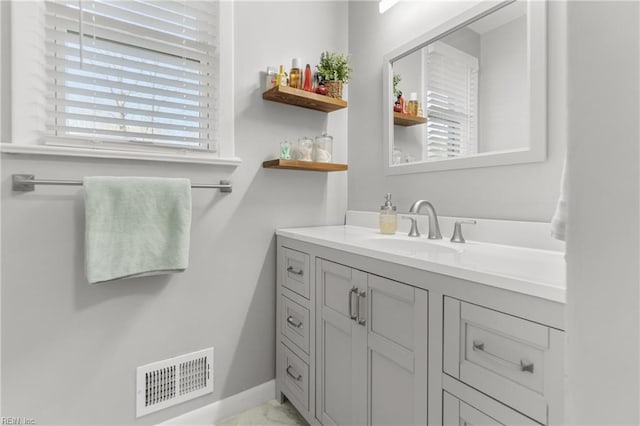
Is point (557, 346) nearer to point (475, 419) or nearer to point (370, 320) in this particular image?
point (475, 419)

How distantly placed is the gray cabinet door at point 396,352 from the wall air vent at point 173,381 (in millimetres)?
824

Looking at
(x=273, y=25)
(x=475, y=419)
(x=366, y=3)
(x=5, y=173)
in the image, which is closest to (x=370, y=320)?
(x=475, y=419)

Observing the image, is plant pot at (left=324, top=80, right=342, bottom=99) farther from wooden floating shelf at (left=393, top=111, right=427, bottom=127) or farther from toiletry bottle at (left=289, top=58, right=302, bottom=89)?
wooden floating shelf at (left=393, top=111, right=427, bottom=127)

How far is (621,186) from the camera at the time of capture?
0.73 feet

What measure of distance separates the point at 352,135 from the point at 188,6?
104 centimetres

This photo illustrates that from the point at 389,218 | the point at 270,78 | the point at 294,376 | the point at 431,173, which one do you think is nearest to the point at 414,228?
the point at 389,218

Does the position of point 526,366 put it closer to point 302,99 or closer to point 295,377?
point 295,377

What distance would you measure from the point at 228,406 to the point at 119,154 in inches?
48.7

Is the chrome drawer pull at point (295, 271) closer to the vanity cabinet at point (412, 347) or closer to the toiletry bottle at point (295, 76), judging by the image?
the vanity cabinet at point (412, 347)

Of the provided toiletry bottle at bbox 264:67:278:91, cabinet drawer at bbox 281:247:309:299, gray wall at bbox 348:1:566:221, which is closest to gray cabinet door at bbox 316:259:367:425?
cabinet drawer at bbox 281:247:309:299

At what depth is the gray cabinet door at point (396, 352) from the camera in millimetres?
875

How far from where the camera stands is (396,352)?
950mm

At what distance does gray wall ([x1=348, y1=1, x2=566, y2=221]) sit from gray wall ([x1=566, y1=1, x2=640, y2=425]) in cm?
96

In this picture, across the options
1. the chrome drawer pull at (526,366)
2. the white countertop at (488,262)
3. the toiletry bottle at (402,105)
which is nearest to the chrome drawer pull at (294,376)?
the white countertop at (488,262)
